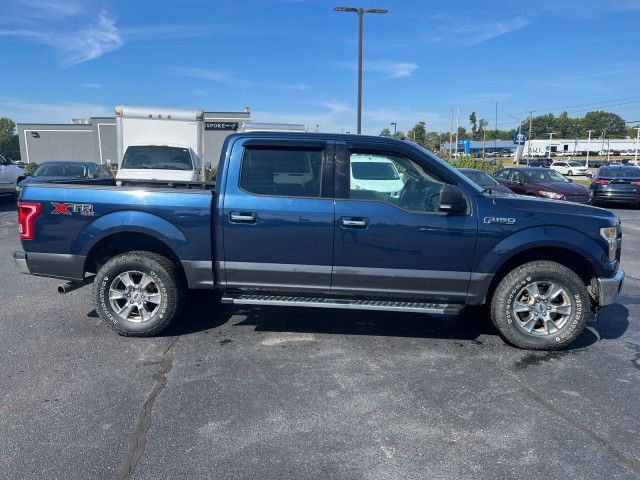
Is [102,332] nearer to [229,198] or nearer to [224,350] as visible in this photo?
[224,350]

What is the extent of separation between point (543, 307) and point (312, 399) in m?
2.40

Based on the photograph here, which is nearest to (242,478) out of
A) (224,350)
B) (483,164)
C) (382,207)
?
(224,350)

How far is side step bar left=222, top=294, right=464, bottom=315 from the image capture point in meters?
4.69

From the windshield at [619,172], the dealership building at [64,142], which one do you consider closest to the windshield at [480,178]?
the windshield at [619,172]

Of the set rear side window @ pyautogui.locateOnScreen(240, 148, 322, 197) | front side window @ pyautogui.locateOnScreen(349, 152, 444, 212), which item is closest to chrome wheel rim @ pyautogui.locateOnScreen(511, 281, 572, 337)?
front side window @ pyautogui.locateOnScreen(349, 152, 444, 212)

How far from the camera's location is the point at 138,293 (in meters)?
4.99

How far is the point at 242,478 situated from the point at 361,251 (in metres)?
2.32

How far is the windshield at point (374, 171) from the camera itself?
4.84 m

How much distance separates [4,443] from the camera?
318 cm

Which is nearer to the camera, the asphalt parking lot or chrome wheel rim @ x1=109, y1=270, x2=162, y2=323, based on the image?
the asphalt parking lot

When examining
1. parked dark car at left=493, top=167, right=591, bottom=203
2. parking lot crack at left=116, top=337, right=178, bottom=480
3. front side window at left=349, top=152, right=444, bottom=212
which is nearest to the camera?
parking lot crack at left=116, top=337, right=178, bottom=480

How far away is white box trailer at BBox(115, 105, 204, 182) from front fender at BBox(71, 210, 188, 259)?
8389mm

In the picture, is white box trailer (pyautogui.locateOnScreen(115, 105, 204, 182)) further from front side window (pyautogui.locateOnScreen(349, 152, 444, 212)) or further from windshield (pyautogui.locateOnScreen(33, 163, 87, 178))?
front side window (pyautogui.locateOnScreen(349, 152, 444, 212))

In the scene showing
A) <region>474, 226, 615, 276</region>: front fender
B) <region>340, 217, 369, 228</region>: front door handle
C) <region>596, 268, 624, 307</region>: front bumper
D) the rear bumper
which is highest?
<region>340, 217, 369, 228</region>: front door handle
